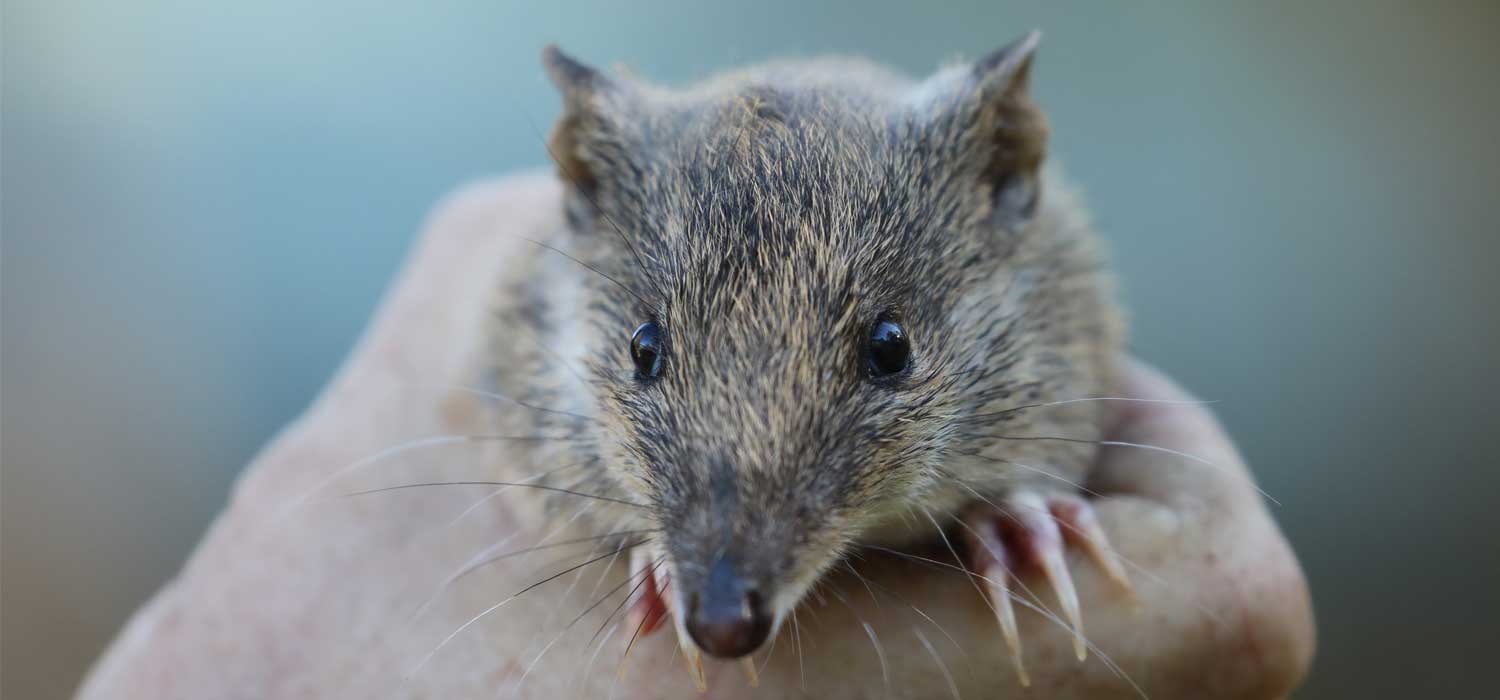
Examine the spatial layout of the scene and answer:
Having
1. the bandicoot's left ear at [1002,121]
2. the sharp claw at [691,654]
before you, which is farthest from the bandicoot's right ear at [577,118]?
the sharp claw at [691,654]

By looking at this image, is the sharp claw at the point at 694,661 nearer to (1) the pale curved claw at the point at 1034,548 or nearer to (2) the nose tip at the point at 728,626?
(2) the nose tip at the point at 728,626

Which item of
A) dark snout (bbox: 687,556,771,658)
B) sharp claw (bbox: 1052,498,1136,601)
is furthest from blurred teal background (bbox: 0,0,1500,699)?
dark snout (bbox: 687,556,771,658)

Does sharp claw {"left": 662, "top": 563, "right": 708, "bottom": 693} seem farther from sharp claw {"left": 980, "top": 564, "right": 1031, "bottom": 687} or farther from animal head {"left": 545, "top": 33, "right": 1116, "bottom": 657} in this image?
sharp claw {"left": 980, "top": 564, "right": 1031, "bottom": 687}

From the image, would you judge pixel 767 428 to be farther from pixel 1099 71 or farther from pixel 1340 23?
pixel 1340 23

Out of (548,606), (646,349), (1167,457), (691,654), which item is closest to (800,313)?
(646,349)

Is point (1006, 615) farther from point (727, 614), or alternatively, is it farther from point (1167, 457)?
point (1167, 457)
